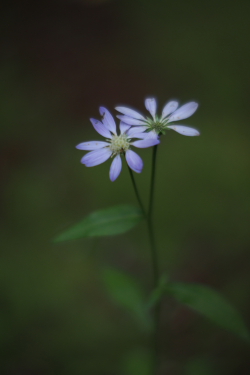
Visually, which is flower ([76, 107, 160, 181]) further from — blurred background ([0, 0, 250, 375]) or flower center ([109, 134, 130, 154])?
blurred background ([0, 0, 250, 375])

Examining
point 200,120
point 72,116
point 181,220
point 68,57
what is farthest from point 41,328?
point 68,57

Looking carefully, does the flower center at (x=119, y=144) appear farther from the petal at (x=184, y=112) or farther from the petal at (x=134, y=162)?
the petal at (x=184, y=112)

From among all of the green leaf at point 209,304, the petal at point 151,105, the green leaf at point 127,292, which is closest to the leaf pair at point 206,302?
the green leaf at point 209,304

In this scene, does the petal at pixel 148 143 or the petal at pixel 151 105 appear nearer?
the petal at pixel 148 143

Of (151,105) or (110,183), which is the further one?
(110,183)

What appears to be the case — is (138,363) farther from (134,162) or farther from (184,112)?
(184,112)

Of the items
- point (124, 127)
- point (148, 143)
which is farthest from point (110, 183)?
point (148, 143)
